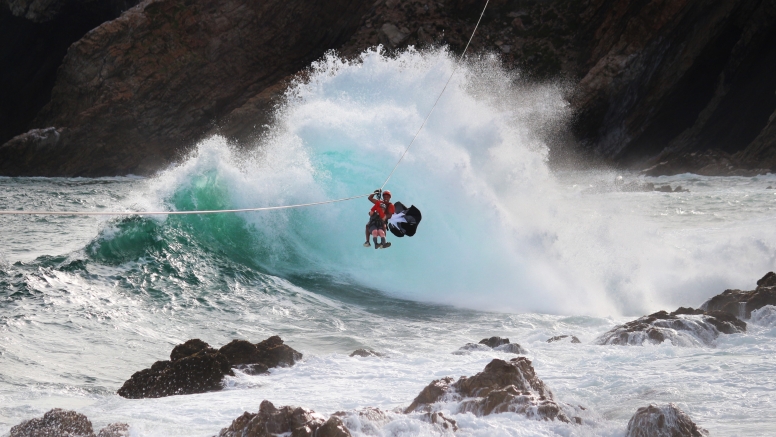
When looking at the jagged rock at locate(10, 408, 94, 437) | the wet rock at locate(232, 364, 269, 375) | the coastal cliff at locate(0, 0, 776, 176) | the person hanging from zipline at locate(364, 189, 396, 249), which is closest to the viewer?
the jagged rock at locate(10, 408, 94, 437)

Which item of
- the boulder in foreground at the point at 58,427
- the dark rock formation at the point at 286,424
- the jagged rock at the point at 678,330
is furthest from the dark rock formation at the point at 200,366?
the jagged rock at the point at 678,330

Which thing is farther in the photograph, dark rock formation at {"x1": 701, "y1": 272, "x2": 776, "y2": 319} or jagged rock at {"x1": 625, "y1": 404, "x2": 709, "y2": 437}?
dark rock formation at {"x1": 701, "y1": 272, "x2": 776, "y2": 319}

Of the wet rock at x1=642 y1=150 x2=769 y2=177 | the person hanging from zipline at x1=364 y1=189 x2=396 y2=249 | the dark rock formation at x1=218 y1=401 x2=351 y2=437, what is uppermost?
the wet rock at x1=642 y1=150 x2=769 y2=177

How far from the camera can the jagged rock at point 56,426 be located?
Answer: 601cm

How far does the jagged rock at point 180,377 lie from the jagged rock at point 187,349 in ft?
0.77

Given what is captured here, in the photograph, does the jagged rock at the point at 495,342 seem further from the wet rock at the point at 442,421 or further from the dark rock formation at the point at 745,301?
the wet rock at the point at 442,421

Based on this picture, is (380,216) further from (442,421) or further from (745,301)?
(745,301)

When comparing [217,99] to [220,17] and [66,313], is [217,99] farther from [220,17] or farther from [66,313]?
[66,313]

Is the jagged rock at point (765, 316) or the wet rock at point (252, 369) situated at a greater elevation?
the jagged rock at point (765, 316)

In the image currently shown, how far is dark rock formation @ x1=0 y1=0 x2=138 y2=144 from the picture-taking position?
45469 millimetres

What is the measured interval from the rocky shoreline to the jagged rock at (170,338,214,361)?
1 centimetres

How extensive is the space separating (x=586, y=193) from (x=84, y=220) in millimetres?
19092

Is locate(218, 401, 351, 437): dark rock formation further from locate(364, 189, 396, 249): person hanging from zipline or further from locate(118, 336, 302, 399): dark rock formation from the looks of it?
locate(364, 189, 396, 249): person hanging from zipline

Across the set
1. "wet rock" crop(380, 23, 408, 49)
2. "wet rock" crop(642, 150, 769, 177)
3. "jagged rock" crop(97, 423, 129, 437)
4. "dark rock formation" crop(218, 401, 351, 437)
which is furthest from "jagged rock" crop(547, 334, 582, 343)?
"wet rock" crop(380, 23, 408, 49)
